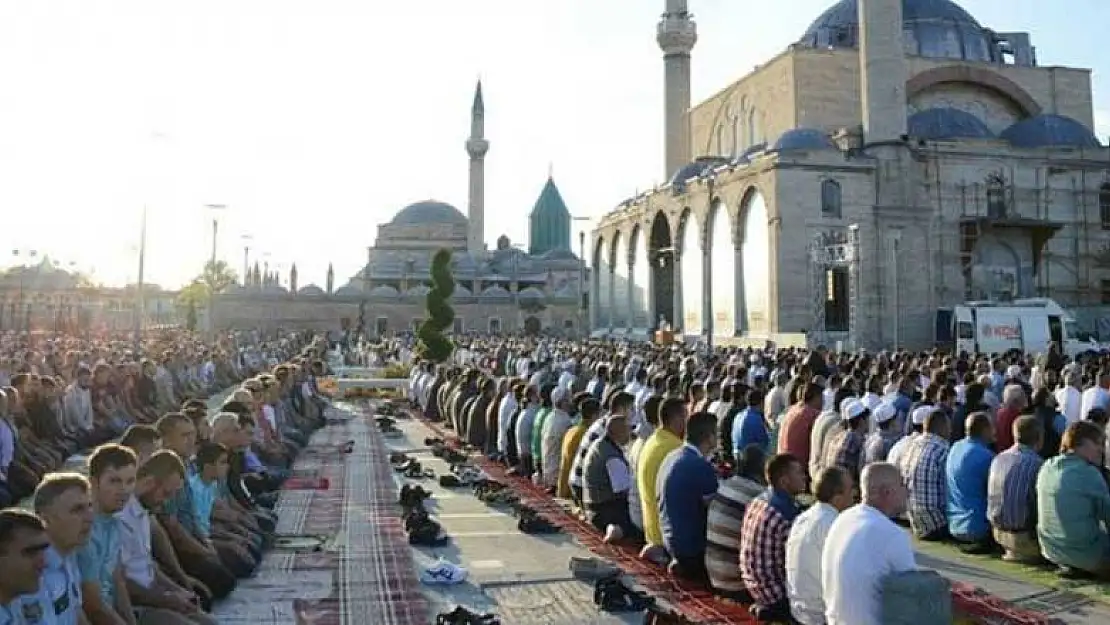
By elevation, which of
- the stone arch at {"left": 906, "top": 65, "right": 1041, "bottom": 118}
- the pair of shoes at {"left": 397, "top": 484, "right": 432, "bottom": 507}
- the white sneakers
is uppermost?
the stone arch at {"left": 906, "top": 65, "right": 1041, "bottom": 118}

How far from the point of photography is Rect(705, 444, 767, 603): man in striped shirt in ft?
18.8

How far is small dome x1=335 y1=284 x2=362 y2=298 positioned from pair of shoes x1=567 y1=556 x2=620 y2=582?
5966 centimetres

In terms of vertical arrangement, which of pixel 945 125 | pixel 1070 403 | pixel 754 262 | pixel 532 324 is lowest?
pixel 1070 403

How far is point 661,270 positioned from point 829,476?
40.7 metres

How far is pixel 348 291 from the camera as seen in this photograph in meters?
67.0

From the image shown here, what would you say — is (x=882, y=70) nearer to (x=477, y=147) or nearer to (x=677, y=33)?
(x=677, y=33)

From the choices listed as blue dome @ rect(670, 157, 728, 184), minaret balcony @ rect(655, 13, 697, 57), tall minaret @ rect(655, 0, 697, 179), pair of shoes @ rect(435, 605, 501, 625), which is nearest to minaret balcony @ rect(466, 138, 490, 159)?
tall minaret @ rect(655, 0, 697, 179)

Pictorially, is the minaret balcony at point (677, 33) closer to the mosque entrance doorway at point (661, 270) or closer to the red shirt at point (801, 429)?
the mosque entrance doorway at point (661, 270)

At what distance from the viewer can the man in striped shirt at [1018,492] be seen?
6.64 meters

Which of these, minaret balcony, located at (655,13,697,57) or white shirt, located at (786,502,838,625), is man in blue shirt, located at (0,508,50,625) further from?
minaret balcony, located at (655,13,697,57)

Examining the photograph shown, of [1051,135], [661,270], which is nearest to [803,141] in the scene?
[1051,135]

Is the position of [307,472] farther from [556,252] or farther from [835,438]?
[556,252]

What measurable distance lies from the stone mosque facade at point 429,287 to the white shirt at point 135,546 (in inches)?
2167

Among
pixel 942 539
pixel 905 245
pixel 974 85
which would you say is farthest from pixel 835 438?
pixel 974 85
